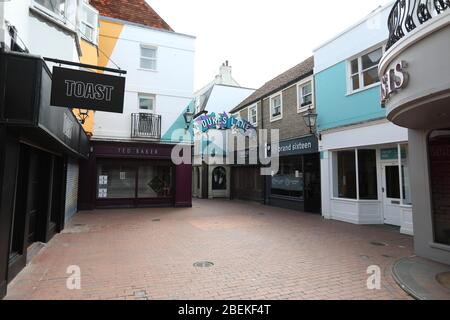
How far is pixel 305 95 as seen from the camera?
13.4m

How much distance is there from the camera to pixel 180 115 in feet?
49.6

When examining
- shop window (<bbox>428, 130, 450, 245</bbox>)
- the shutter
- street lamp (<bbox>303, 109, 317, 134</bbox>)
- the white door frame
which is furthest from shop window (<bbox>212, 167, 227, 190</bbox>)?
shop window (<bbox>428, 130, 450, 245</bbox>)

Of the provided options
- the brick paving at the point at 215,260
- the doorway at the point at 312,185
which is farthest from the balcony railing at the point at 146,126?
the doorway at the point at 312,185

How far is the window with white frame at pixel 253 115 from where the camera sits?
58.9 ft

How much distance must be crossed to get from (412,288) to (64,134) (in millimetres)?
7135

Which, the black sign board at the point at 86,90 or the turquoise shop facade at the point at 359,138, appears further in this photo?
the turquoise shop facade at the point at 359,138

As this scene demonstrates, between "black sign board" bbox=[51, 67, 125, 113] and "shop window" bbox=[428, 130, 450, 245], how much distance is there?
6205 millimetres

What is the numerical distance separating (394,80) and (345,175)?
6.62 m

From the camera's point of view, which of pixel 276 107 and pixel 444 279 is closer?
pixel 444 279

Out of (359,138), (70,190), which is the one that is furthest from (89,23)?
(359,138)

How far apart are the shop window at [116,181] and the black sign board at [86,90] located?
1013 centimetres

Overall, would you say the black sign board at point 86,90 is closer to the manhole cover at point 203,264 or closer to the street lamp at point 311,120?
the manhole cover at point 203,264

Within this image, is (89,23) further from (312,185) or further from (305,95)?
(312,185)
